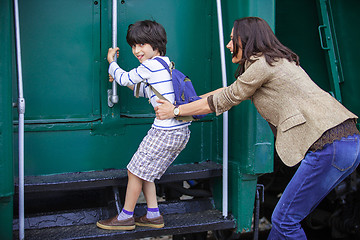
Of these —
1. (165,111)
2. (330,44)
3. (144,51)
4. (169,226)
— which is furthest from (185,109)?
(330,44)

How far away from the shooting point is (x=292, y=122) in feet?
6.95

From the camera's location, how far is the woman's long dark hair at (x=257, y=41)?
2.21 m

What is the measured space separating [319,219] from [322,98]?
2271 mm

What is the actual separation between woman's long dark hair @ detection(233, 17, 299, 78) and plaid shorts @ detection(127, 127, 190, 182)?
65cm

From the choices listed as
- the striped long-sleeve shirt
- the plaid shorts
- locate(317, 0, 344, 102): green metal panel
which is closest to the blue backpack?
the striped long-sleeve shirt

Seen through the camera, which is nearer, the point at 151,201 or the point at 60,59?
the point at 151,201

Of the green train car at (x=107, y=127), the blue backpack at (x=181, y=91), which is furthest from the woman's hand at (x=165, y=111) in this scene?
the green train car at (x=107, y=127)

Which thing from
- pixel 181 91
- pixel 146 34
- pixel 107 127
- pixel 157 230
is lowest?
pixel 157 230

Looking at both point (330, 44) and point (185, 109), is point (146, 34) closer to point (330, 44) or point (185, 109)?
point (185, 109)

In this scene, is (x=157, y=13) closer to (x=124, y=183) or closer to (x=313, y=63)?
(x=124, y=183)

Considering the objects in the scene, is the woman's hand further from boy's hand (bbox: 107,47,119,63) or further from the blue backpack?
boy's hand (bbox: 107,47,119,63)

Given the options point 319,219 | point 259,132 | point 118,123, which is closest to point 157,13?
point 118,123

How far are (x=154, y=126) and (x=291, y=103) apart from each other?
887 mm

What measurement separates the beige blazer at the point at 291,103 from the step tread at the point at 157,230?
0.88 m
